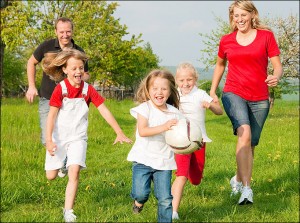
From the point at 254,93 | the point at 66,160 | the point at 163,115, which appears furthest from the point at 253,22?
the point at 66,160

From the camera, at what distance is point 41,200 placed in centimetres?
657

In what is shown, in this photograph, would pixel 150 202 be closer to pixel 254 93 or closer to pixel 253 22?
pixel 254 93

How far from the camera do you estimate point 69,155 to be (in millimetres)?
5492

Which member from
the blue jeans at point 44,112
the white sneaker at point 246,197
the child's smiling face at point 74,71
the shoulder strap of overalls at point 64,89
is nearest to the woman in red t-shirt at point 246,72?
the white sneaker at point 246,197

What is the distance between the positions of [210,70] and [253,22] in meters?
22.7

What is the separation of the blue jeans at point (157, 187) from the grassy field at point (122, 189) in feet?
0.90

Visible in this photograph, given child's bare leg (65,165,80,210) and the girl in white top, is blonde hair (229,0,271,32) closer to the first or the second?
the girl in white top

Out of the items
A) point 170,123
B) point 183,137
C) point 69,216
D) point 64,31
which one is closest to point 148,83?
point 170,123

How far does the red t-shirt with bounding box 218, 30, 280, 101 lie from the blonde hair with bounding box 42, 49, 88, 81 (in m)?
1.94

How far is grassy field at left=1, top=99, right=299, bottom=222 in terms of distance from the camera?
5.34 metres

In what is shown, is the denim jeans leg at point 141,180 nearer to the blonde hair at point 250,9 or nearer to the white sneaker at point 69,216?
the white sneaker at point 69,216

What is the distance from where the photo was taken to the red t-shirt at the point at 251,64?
20.8 ft

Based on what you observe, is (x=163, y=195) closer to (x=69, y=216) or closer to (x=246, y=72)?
(x=69, y=216)

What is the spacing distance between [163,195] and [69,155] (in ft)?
4.16
